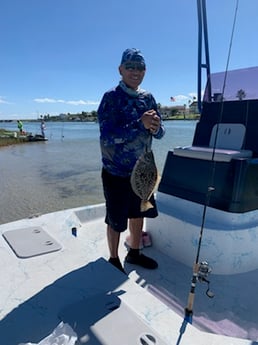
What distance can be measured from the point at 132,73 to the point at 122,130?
0.41m

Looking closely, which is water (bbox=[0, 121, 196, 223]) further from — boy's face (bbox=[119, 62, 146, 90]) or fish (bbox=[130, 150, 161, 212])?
fish (bbox=[130, 150, 161, 212])

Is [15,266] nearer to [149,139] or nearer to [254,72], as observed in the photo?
[149,139]

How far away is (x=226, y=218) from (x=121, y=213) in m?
0.82

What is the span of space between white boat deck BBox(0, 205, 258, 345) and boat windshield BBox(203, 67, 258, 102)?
5.87 ft

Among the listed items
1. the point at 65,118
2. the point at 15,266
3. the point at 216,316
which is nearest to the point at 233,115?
the point at 216,316

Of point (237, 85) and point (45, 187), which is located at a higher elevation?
point (237, 85)

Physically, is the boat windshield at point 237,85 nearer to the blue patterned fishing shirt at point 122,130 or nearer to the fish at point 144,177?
the blue patterned fishing shirt at point 122,130

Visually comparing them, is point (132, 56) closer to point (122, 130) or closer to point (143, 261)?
point (122, 130)

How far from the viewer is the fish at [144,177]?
1.87 meters

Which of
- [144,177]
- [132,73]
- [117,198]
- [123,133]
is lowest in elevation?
[117,198]

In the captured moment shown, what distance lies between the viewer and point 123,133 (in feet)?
6.48

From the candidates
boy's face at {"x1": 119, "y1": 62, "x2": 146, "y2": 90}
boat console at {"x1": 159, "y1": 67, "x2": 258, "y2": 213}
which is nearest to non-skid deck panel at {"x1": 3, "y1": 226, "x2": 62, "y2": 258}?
boat console at {"x1": 159, "y1": 67, "x2": 258, "y2": 213}

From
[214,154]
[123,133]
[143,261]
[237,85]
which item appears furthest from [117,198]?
[237,85]

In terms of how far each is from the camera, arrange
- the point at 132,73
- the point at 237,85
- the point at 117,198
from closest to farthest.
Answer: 1. the point at 132,73
2. the point at 117,198
3. the point at 237,85
